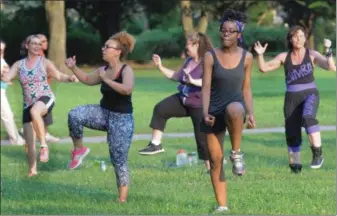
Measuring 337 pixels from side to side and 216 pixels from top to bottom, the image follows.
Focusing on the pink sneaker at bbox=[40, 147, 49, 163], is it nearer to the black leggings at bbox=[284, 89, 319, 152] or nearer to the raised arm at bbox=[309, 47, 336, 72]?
the black leggings at bbox=[284, 89, 319, 152]

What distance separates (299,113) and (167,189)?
8.92 ft

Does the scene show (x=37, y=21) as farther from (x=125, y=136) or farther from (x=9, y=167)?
(x=125, y=136)

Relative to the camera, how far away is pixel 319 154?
44.0 ft

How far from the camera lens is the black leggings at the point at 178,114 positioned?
42.1ft

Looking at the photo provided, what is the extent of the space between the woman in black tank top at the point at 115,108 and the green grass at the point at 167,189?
1.75ft

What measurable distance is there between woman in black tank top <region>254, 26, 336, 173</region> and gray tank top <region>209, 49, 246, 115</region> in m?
3.80

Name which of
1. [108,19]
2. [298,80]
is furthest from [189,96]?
[108,19]

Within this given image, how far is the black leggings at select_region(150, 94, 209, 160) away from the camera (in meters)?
12.8

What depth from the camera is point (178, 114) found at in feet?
43.1

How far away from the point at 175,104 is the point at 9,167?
3.50 metres

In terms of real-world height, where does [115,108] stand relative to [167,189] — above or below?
above

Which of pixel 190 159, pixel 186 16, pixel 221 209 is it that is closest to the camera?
pixel 221 209

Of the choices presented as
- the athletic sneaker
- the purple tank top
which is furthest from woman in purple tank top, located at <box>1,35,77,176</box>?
the athletic sneaker

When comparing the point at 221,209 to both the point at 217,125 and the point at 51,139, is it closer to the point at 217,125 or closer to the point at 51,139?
the point at 217,125
